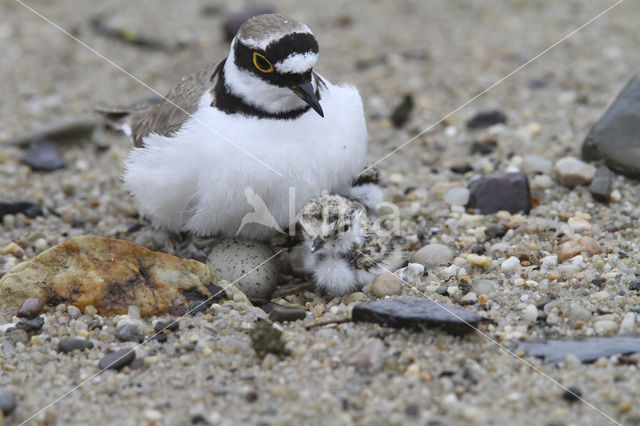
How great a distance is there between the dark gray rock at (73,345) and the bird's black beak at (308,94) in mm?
1454

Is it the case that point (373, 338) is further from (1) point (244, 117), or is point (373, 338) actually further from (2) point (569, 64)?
(2) point (569, 64)

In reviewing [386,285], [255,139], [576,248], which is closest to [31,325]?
→ [255,139]

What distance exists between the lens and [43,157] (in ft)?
17.7

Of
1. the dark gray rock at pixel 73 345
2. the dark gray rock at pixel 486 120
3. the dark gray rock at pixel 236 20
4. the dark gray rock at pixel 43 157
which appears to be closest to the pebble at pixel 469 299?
the dark gray rock at pixel 73 345

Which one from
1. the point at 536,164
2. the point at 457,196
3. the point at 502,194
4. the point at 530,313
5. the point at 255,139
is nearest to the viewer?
the point at 530,313

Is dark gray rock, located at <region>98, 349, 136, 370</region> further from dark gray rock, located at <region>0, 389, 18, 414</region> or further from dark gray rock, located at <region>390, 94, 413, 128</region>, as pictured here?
dark gray rock, located at <region>390, 94, 413, 128</region>

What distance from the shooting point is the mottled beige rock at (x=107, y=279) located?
3498 millimetres

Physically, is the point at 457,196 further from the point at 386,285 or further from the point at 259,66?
the point at 259,66

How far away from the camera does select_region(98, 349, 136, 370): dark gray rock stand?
3074 millimetres

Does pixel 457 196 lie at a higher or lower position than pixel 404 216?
higher

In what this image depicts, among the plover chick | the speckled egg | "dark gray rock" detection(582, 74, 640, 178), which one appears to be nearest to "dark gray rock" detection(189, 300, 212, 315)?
the speckled egg

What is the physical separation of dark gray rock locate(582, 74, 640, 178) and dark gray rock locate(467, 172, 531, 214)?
0.53m

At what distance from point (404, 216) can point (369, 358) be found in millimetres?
1584

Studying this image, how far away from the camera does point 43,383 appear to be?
9.82ft
